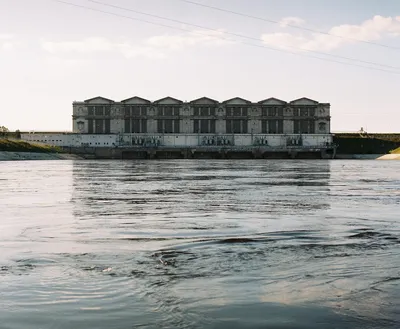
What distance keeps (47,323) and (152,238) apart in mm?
5910

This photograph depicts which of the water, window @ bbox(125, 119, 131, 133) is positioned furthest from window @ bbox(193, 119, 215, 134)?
the water

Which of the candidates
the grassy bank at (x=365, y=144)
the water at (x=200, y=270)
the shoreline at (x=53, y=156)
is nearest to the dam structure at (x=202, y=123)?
the shoreline at (x=53, y=156)

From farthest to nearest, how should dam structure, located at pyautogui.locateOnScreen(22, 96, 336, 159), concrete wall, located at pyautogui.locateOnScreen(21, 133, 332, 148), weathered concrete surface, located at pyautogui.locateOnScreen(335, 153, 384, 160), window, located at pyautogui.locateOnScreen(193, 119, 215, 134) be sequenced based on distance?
window, located at pyautogui.locateOnScreen(193, 119, 215, 134), weathered concrete surface, located at pyautogui.locateOnScreen(335, 153, 384, 160), dam structure, located at pyautogui.locateOnScreen(22, 96, 336, 159), concrete wall, located at pyautogui.locateOnScreen(21, 133, 332, 148)

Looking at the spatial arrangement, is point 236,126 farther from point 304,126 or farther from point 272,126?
point 304,126

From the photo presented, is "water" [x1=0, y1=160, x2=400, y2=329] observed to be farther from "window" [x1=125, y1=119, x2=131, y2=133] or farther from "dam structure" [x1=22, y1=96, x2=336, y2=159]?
"window" [x1=125, y1=119, x2=131, y2=133]

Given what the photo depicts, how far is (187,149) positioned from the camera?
455 ft

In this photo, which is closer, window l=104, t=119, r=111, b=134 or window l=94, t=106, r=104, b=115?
window l=94, t=106, r=104, b=115

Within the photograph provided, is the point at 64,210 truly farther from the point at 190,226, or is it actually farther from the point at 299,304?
the point at 299,304

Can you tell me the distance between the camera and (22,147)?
384 ft

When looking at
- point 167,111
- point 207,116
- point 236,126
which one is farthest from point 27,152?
point 236,126

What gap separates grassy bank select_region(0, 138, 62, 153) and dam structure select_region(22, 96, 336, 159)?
566 inches

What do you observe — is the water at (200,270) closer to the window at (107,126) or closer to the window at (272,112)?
the window at (107,126)

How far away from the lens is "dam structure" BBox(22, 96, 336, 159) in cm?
14400

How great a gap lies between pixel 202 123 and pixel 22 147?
1750 inches
